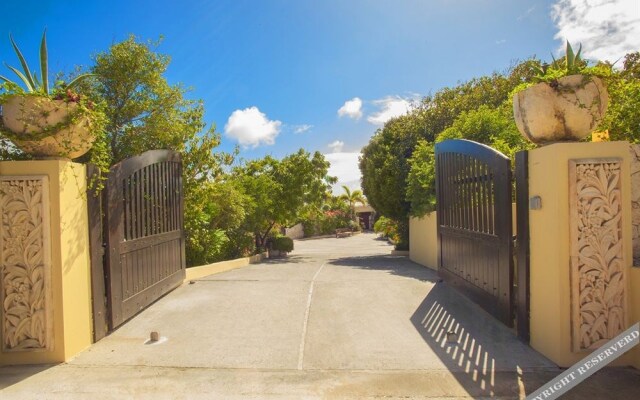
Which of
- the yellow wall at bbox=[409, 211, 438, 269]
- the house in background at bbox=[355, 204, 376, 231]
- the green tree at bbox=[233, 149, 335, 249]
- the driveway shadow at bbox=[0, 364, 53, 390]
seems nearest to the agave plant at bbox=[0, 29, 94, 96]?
the driveway shadow at bbox=[0, 364, 53, 390]

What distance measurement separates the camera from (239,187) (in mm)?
14867

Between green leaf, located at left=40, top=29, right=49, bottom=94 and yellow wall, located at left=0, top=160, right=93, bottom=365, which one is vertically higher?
green leaf, located at left=40, top=29, right=49, bottom=94

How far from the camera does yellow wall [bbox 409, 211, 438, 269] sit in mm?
10953

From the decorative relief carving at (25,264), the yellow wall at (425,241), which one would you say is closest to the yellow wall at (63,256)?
the decorative relief carving at (25,264)

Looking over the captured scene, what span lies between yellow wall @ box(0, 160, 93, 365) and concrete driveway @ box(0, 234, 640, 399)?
0.56ft

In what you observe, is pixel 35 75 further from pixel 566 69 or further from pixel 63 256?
pixel 566 69

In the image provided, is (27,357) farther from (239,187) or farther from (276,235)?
(276,235)

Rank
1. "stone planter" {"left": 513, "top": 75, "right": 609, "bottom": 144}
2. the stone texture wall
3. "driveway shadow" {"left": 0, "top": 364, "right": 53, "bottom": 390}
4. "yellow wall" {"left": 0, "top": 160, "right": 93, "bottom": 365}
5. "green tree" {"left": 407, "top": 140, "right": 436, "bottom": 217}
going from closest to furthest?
"driveway shadow" {"left": 0, "top": 364, "right": 53, "bottom": 390} → "stone planter" {"left": 513, "top": 75, "right": 609, "bottom": 144} → "yellow wall" {"left": 0, "top": 160, "right": 93, "bottom": 365} → the stone texture wall → "green tree" {"left": 407, "top": 140, "right": 436, "bottom": 217}

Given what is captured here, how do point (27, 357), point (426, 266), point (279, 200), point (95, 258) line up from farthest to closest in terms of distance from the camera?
1. point (279, 200)
2. point (426, 266)
3. point (95, 258)
4. point (27, 357)

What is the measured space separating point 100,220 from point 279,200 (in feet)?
39.1

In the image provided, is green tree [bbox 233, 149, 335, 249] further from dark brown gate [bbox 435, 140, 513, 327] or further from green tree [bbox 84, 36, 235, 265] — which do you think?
dark brown gate [bbox 435, 140, 513, 327]

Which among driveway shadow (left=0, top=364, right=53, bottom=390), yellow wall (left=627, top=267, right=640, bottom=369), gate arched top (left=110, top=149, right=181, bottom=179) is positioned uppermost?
gate arched top (left=110, top=149, right=181, bottom=179)

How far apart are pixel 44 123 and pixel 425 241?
10.0 metres

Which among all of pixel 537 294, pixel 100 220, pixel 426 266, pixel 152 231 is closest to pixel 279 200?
pixel 426 266
